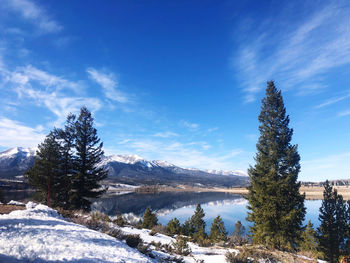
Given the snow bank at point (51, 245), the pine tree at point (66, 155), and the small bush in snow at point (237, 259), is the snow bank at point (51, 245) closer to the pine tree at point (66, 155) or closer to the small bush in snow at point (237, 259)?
the small bush in snow at point (237, 259)

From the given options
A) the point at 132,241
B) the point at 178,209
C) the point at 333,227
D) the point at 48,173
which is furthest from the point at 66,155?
the point at 178,209

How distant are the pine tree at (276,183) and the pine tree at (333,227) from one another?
531 inches

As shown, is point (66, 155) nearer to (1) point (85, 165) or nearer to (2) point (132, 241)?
(1) point (85, 165)

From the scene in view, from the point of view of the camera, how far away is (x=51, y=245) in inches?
163

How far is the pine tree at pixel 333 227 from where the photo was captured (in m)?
23.8

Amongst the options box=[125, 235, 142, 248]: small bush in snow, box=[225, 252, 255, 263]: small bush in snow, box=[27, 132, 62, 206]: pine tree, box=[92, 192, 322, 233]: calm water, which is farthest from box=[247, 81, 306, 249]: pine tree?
box=[92, 192, 322, 233]: calm water

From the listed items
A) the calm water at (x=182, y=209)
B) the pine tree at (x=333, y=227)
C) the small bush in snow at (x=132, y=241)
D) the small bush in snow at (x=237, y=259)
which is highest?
the small bush in snow at (x=132, y=241)

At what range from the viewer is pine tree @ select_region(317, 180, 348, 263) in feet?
78.0

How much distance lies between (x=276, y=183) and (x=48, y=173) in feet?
73.6

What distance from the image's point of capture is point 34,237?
14.1 feet

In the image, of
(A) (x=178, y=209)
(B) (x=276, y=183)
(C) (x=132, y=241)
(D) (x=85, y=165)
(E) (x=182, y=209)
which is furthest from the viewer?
(A) (x=178, y=209)

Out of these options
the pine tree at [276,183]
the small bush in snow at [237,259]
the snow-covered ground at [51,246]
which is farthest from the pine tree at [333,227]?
the snow-covered ground at [51,246]

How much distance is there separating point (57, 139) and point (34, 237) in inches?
810

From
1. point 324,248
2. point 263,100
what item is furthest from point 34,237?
point 324,248
